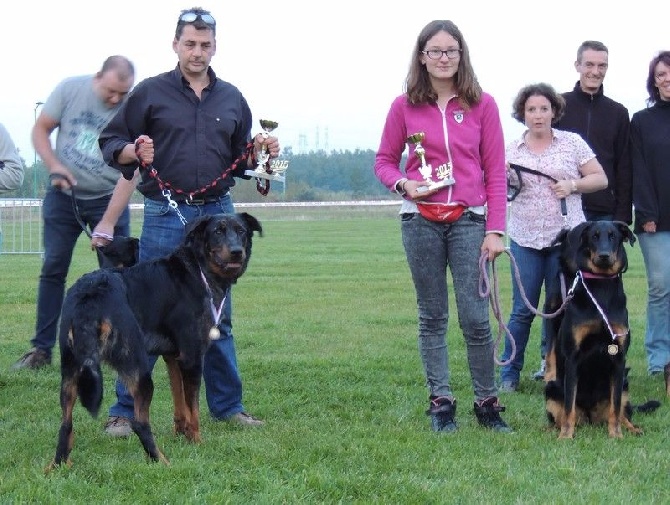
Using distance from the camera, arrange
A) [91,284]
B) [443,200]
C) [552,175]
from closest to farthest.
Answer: [91,284], [443,200], [552,175]

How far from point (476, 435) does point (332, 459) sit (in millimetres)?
1033

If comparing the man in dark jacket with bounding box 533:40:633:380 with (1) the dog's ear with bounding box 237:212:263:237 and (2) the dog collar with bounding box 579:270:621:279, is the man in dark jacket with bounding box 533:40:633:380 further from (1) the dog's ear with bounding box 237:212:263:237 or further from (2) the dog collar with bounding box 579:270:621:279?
(1) the dog's ear with bounding box 237:212:263:237

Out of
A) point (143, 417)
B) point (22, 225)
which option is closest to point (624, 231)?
point (143, 417)

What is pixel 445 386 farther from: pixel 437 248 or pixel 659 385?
pixel 659 385

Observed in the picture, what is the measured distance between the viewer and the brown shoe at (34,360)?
742 cm

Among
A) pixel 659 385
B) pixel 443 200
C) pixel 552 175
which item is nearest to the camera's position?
pixel 443 200

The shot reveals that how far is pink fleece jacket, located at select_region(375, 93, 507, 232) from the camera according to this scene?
5.33m

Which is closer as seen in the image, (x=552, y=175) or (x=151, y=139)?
(x=151, y=139)

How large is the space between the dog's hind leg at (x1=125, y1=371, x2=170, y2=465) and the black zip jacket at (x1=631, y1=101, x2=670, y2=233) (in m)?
4.11

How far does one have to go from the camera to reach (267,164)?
18.3ft

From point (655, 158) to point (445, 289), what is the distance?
255 centimetres

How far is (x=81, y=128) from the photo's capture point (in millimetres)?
7246

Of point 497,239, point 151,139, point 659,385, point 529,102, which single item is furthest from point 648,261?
point 151,139

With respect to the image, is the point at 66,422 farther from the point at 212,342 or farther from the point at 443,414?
the point at 443,414
